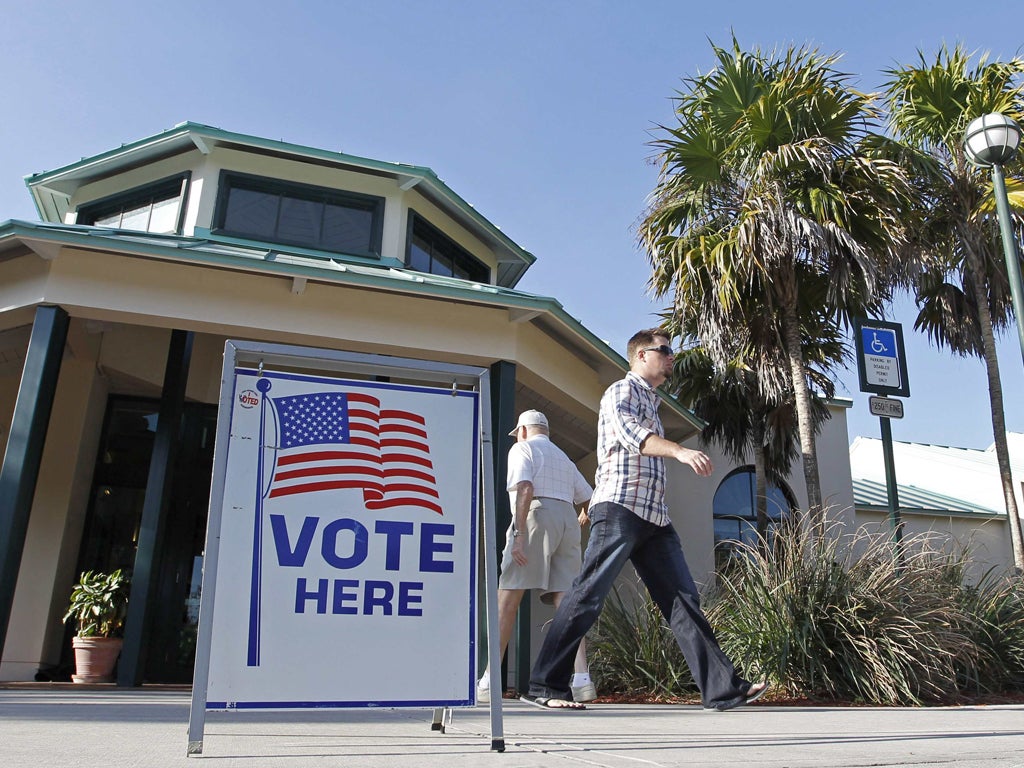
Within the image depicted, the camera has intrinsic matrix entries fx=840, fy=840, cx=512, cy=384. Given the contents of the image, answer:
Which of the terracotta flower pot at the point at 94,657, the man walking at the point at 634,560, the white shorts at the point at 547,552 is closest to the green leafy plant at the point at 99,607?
the terracotta flower pot at the point at 94,657

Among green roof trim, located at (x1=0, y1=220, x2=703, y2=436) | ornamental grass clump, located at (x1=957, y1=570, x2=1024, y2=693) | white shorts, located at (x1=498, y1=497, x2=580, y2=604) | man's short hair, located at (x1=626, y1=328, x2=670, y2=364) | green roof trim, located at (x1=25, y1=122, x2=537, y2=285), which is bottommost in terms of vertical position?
ornamental grass clump, located at (x1=957, y1=570, x2=1024, y2=693)

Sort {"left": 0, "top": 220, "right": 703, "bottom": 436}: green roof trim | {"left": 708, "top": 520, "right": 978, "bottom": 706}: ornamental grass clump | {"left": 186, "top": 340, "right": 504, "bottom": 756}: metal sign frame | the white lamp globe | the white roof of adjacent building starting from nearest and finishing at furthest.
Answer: {"left": 186, "top": 340, "right": 504, "bottom": 756}: metal sign frame < {"left": 708, "top": 520, "right": 978, "bottom": 706}: ornamental grass clump < {"left": 0, "top": 220, "right": 703, "bottom": 436}: green roof trim < the white lamp globe < the white roof of adjacent building

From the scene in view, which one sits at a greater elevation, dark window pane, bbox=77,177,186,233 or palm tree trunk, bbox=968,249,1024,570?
dark window pane, bbox=77,177,186,233

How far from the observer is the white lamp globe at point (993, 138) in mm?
7648

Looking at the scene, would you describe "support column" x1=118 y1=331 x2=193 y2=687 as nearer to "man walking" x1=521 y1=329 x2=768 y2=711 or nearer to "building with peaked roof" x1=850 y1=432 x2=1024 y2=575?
"man walking" x1=521 y1=329 x2=768 y2=711

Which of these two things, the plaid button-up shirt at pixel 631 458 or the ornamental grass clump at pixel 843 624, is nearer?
the plaid button-up shirt at pixel 631 458

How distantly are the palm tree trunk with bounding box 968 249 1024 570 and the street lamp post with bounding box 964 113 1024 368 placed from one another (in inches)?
164

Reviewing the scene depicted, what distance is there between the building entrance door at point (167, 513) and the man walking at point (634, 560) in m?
6.07

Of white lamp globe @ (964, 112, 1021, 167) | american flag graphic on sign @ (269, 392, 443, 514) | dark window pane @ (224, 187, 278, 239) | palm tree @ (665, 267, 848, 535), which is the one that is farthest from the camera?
palm tree @ (665, 267, 848, 535)

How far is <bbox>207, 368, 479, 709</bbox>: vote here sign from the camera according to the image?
8.46ft

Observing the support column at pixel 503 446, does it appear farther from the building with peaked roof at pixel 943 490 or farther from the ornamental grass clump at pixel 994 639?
the building with peaked roof at pixel 943 490

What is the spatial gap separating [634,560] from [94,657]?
6.45m

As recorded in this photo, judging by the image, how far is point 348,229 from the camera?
10.7 metres

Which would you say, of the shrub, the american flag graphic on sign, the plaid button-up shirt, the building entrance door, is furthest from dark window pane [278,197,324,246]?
the american flag graphic on sign
